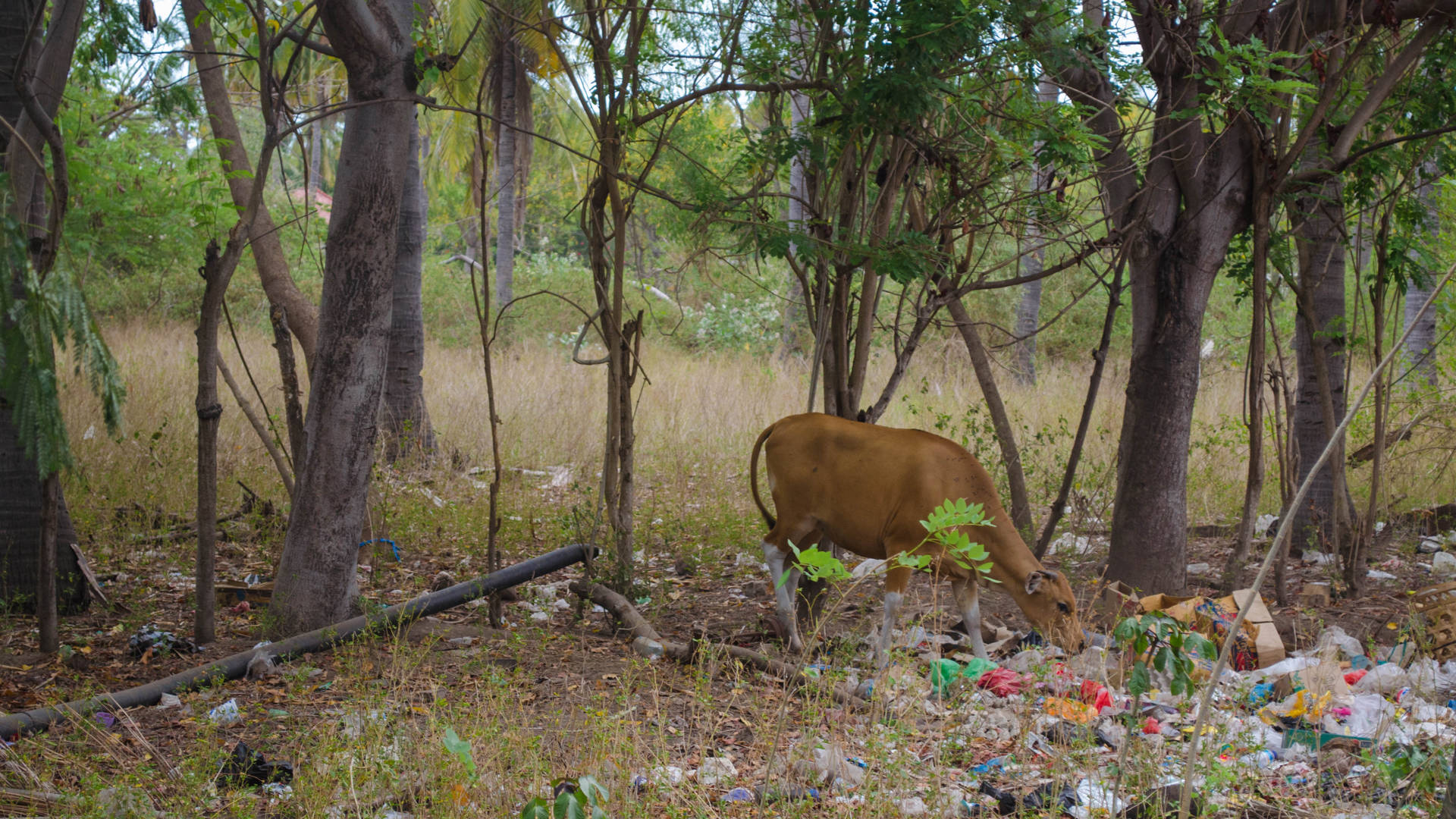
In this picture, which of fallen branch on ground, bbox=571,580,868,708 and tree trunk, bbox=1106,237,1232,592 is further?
tree trunk, bbox=1106,237,1232,592

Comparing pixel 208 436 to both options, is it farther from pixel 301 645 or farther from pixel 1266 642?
pixel 1266 642

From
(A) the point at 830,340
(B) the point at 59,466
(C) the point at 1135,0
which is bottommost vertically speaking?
(B) the point at 59,466

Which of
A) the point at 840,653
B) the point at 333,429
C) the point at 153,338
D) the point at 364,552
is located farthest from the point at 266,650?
the point at 153,338

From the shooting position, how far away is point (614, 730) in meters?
3.58

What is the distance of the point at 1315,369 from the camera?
23.5 feet

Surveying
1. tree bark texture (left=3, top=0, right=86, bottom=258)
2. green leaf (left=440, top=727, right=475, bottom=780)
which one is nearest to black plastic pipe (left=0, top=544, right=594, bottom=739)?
green leaf (left=440, top=727, right=475, bottom=780)

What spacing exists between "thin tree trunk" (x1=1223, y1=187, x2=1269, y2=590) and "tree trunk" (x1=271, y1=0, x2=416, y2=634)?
4.67 meters

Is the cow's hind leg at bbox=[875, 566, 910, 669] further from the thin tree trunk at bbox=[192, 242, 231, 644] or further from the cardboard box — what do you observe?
the thin tree trunk at bbox=[192, 242, 231, 644]

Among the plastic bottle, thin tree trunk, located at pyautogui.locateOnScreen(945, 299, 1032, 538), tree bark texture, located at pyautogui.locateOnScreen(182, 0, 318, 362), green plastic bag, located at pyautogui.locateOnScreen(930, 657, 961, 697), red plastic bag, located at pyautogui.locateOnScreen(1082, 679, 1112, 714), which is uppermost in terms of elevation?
tree bark texture, located at pyautogui.locateOnScreen(182, 0, 318, 362)

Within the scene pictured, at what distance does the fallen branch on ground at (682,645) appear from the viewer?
4359 mm

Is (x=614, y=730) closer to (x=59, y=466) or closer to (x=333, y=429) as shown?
(x=333, y=429)

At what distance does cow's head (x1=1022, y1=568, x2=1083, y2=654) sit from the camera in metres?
5.09

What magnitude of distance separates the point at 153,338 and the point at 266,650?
11.4m

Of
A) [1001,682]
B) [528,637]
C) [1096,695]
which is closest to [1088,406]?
[1001,682]
